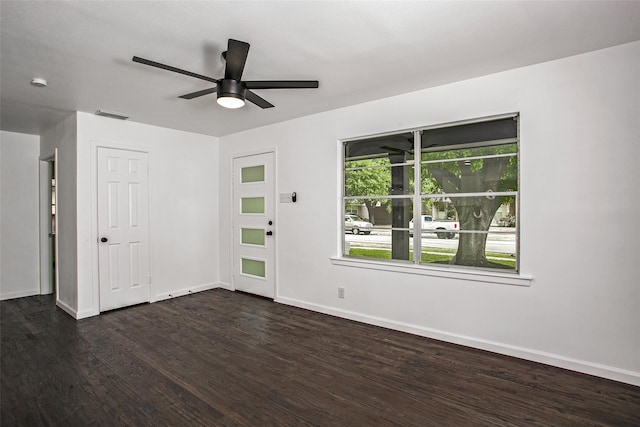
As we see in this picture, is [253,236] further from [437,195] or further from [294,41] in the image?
[294,41]

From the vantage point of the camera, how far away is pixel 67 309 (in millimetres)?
4273

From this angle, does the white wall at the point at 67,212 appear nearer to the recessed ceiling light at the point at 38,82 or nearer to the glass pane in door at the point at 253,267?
the recessed ceiling light at the point at 38,82

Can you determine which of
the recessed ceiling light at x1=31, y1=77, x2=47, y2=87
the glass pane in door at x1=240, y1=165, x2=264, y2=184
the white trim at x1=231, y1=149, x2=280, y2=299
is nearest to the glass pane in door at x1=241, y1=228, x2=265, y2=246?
the white trim at x1=231, y1=149, x2=280, y2=299

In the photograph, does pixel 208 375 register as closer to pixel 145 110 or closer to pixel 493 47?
pixel 145 110

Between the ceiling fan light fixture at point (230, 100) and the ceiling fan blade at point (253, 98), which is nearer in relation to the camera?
the ceiling fan light fixture at point (230, 100)

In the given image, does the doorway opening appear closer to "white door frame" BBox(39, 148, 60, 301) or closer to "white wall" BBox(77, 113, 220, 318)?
"white door frame" BBox(39, 148, 60, 301)

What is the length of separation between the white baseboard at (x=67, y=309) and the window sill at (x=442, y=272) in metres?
3.22

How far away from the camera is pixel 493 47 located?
8.38 ft

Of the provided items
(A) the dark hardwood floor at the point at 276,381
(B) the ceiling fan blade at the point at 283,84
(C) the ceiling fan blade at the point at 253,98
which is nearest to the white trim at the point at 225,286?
(A) the dark hardwood floor at the point at 276,381

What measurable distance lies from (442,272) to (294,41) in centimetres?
249

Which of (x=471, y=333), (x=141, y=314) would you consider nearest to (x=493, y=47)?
(x=471, y=333)

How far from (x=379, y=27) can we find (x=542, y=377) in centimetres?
292

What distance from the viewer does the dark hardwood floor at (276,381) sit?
218cm

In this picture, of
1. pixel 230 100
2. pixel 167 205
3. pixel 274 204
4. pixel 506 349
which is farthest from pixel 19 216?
pixel 506 349
